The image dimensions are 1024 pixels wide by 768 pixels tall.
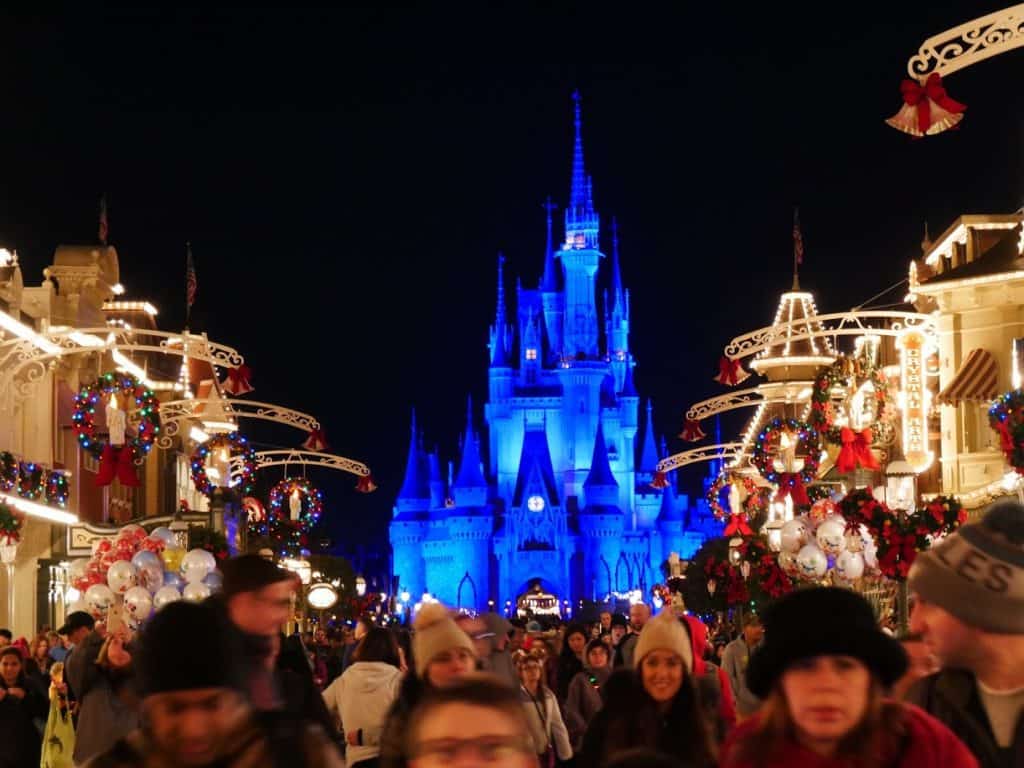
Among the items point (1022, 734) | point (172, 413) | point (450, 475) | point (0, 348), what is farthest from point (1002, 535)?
point (450, 475)

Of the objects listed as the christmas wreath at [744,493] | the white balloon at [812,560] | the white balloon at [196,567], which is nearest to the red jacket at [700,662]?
the white balloon at [196,567]

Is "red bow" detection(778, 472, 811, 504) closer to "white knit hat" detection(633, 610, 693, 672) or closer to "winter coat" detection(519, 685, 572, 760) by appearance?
"winter coat" detection(519, 685, 572, 760)

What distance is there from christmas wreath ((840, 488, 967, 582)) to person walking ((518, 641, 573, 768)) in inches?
403

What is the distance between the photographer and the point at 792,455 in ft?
112

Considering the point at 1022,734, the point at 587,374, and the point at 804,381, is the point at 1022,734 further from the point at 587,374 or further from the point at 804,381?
the point at 587,374

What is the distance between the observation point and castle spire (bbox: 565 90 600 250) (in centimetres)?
14900

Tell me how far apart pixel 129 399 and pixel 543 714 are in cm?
1875

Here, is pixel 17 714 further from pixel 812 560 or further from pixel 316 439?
pixel 316 439

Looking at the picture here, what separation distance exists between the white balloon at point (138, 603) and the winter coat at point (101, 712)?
9191 mm

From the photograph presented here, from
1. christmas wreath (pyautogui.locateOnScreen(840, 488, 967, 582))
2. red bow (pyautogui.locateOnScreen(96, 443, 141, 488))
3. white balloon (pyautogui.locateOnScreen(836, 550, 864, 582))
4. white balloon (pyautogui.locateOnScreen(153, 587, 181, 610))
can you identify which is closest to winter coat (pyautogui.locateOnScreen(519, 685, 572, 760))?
white balloon (pyautogui.locateOnScreen(153, 587, 181, 610))

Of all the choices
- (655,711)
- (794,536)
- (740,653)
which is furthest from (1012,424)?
(655,711)

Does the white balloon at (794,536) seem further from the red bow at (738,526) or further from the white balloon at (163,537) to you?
the red bow at (738,526)

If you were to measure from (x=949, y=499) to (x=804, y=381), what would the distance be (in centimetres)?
2625

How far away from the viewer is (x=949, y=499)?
2247cm
